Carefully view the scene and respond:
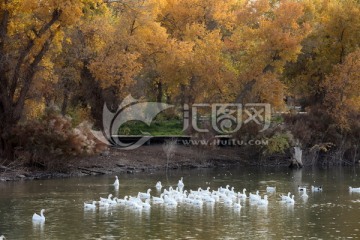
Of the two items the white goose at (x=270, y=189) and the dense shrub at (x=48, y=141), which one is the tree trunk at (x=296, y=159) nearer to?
the white goose at (x=270, y=189)

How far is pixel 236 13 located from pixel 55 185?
2256cm

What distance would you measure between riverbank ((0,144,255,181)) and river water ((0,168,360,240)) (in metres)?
2.05

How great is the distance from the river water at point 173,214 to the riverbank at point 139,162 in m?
2.05

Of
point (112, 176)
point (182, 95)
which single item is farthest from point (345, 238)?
point (182, 95)

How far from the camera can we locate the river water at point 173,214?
2594cm

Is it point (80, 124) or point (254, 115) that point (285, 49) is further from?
point (80, 124)

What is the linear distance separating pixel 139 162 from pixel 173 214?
19533mm

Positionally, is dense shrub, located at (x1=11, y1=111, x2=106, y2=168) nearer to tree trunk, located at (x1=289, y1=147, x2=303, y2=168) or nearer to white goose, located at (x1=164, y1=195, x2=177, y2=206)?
white goose, located at (x1=164, y1=195, x2=177, y2=206)

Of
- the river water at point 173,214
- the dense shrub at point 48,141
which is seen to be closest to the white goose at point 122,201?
the river water at point 173,214

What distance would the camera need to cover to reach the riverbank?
43219mm

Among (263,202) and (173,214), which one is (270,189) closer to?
(263,202)

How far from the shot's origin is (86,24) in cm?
4878

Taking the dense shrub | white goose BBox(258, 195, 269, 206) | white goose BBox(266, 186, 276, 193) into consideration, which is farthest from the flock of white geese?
the dense shrub

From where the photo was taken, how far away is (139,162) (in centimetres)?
4975
